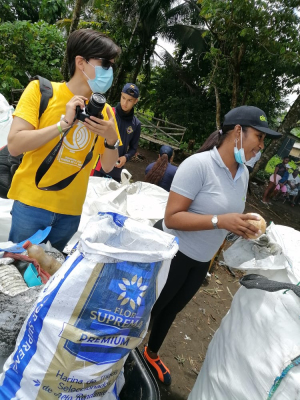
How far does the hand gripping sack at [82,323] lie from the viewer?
901 millimetres

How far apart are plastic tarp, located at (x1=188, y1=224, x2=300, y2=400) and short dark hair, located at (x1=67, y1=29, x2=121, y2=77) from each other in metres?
1.13

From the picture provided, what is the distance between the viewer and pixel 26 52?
7.13 metres

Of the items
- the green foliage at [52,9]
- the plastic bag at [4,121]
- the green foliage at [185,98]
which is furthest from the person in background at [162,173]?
the green foliage at [52,9]

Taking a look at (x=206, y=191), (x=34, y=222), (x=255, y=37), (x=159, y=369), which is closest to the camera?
(x=34, y=222)

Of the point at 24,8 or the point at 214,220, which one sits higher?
the point at 24,8

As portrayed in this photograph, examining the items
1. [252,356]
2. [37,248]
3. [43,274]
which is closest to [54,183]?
[37,248]

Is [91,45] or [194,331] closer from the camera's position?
[91,45]

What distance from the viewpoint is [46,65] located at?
7.43 metres

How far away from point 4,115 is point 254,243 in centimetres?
297

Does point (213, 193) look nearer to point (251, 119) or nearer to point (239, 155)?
point (239, 155)

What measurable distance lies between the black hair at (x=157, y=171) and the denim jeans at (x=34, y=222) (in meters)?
2.04

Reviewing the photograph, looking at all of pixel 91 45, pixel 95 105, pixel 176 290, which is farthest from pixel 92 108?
pixel 176 290

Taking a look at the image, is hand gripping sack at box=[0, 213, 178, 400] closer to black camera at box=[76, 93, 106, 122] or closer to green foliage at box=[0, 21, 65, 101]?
black camera at box=[76, 93, 106, 122]

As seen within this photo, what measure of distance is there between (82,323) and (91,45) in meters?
1.16
